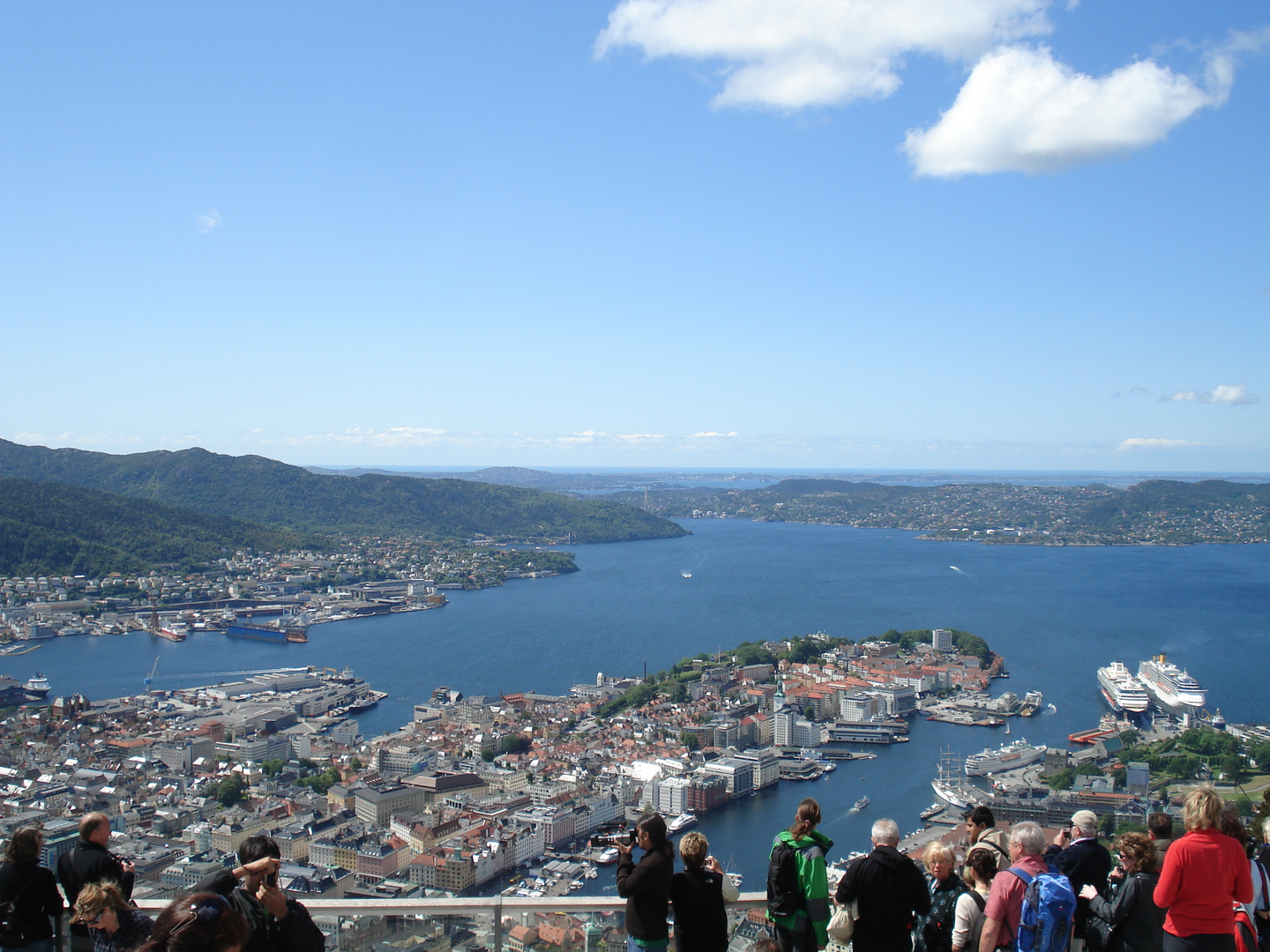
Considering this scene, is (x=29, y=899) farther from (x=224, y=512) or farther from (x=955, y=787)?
(x=224, y=512)

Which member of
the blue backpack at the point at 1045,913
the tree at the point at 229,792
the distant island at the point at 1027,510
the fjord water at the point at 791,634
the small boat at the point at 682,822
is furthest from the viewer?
the distant island at the point at 1027,510

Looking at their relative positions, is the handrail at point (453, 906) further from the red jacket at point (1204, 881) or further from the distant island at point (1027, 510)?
the distant island at point (1027, 510)

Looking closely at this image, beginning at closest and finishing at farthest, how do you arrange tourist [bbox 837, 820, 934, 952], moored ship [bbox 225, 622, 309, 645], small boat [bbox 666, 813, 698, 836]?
tourist [bbox 837, 820, 934, 952], small boat [bbox 666, 813, 698, 836], moored ship [bbox 225, 622, 309, 645]

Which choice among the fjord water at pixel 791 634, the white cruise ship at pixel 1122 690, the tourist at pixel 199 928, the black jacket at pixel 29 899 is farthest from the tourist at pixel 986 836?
the white cruise ship at pixel 1122 690

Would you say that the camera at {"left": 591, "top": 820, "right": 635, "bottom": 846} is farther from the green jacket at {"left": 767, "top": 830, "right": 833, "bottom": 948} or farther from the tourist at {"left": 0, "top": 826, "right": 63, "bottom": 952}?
the tourist at {"left": 0, "top": 826, "right": 63, "bottom": 952}

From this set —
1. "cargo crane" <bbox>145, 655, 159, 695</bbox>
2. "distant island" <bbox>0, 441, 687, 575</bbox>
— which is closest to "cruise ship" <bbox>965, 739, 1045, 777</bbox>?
"cargo crane" <bbox>145, 655, 159, 695</bbox>

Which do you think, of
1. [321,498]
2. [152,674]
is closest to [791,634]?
[152,674]
